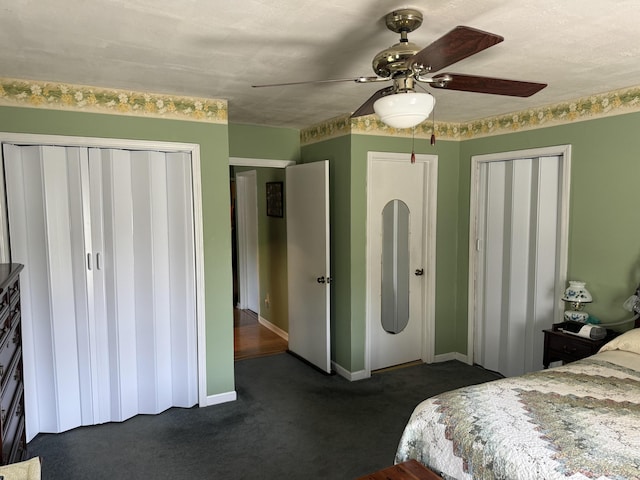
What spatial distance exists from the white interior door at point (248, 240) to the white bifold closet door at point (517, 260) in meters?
2.89

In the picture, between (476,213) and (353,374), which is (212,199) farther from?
(476,213)

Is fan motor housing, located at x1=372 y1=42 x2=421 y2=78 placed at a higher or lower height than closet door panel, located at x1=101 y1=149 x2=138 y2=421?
higher

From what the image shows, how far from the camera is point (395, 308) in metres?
4.22

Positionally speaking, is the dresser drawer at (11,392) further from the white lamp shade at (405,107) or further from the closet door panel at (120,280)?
the white lamp shade at (405,107)

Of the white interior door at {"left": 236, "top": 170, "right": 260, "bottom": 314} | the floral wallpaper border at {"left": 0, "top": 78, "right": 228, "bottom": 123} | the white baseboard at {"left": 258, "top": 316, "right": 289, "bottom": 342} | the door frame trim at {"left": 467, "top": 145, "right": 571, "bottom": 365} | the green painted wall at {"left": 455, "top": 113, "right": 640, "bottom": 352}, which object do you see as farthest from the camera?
the white interior door at {"left": 236, "top": 170, "right": 260, "bottom": 314}

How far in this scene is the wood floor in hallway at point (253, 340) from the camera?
4727mm

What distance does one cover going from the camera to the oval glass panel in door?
162 inches

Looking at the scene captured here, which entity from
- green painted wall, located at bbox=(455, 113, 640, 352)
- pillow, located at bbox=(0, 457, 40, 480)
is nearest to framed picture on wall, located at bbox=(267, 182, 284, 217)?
green painted wall, located at bbox=(455, 113, 640, 352)

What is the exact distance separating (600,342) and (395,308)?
170 centimetres

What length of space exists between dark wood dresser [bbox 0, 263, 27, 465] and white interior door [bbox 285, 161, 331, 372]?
7.46 ft

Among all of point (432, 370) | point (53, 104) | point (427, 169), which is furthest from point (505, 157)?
point (53, 104)

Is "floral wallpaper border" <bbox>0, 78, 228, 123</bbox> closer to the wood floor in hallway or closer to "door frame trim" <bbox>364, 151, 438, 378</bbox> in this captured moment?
"door frame trim" <bbox>364, 151, 438, 378</bbox>

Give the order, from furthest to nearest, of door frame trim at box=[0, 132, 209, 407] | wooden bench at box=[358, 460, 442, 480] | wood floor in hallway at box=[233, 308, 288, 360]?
wood floor in hallway at box=[233, 308, 288, 360] < door frame trim at box=[0, 132, 209, 407] < wooden bench at box=[358, 460, 442, 480]

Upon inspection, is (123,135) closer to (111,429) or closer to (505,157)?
(111,429)
